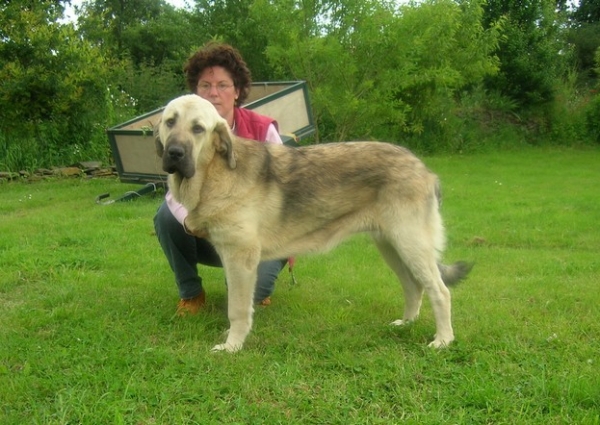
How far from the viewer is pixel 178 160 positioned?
3646 millimetres

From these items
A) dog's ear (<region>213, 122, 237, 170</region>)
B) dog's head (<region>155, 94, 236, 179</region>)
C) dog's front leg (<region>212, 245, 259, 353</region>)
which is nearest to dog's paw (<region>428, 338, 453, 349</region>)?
dog's front leg (<region>212, 245, 259, 353</region>)

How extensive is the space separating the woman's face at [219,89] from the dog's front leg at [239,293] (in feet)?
4.42

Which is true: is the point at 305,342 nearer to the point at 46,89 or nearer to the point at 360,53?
the point at 46,89

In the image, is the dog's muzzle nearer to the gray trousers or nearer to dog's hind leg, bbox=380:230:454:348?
the gray trousers

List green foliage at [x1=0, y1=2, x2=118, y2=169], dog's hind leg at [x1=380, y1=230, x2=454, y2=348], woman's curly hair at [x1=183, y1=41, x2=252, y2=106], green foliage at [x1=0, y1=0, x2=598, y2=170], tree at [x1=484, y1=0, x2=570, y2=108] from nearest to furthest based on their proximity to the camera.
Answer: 1. dog's hind leg at [x1=380, y1=230, x2=454, y2=348]
2. woman's curly hair at [x1=183, y1=41, x2=252, y2=106]
3. green foliage at [x1=0, y1=2, x2=118, y2=169]
4. green foliage at [x1=0, y1=0, x2=598, y2=170]
5. tree at [x1=484, y1=0, x2=570, y2=108]

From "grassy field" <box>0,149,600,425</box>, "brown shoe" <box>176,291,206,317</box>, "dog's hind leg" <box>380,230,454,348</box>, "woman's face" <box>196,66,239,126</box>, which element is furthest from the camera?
"woman's face" <box>196,66,239,126</box>

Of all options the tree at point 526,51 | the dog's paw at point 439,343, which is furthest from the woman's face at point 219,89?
the tree at point 526,51

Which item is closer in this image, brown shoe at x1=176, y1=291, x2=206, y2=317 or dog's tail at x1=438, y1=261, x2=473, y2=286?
dog's tail at x1=438, y1=261, x2=473, y2=286

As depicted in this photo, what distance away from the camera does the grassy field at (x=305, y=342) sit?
323 centimetres

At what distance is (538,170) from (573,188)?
254 cm

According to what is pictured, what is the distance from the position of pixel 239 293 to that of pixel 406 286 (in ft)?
4.24

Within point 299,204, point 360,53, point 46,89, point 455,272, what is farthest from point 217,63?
point 360,53

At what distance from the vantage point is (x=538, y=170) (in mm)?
13391

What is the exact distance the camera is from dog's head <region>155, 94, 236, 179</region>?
3.65 metres
